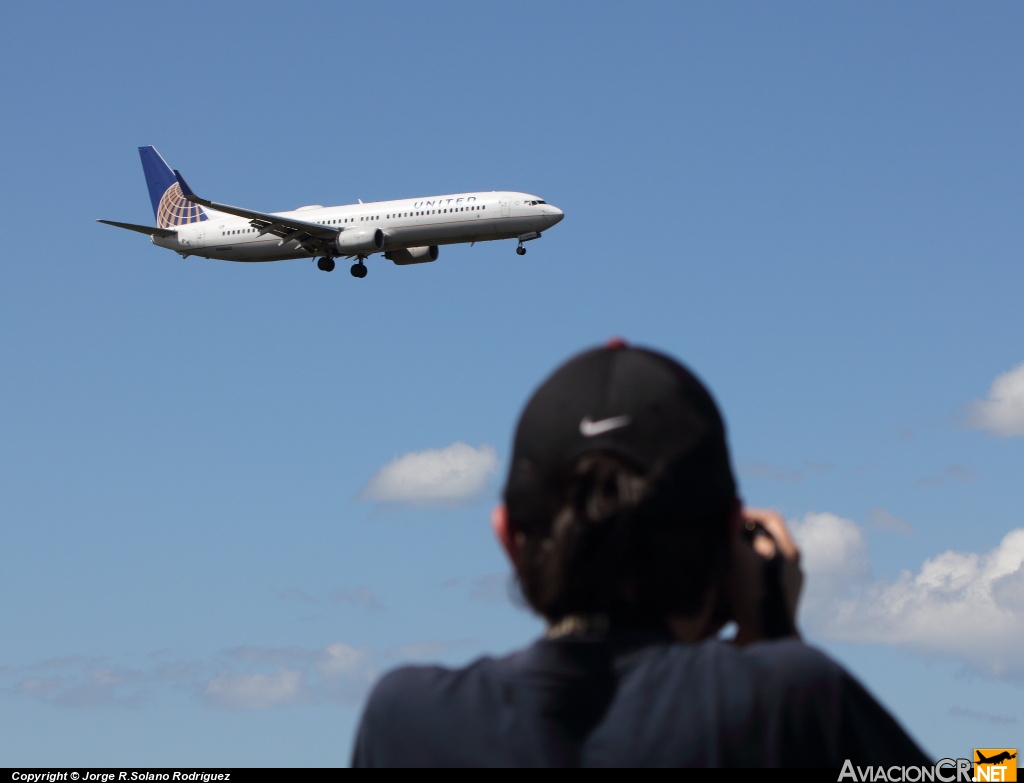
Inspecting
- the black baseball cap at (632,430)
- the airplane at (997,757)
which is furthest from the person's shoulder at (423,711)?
the airplane at (997,757)

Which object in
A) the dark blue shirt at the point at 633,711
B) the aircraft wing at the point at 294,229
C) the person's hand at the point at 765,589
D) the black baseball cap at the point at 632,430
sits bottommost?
the dark blue shirt at the point at 633,711

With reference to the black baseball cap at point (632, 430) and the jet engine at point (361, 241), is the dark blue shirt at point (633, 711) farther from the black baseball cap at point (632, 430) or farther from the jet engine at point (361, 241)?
the jet engine at point (361, 241)

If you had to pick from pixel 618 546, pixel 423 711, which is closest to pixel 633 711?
pixel 618 546

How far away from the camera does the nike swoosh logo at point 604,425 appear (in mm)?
2242

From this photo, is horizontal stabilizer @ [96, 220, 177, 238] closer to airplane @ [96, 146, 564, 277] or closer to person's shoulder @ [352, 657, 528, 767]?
airplane @ [96, 146, 564, 277]

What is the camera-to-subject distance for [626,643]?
2246mm

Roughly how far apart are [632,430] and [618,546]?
195mm

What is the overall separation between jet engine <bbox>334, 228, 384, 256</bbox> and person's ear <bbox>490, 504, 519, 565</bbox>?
50.3 metres

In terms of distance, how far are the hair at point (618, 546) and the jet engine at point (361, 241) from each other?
50.4m

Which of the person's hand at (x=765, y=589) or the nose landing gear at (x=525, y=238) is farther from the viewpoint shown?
the nose landing gear at (x=525, y=238)

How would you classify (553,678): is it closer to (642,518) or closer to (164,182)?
(642,518)

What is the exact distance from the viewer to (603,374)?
230 cm

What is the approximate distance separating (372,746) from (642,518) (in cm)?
63

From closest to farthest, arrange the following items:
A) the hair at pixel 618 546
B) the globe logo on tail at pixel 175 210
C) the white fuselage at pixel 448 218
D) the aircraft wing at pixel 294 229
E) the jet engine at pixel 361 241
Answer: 1. the hair at pixel 618 546
2. the white fuselage at pixel 448 218
3. the jet engine at pixel 361 241
4. the aircraft wing at pixel 294 229
5. the globe logo on tail at pixel 175 210
